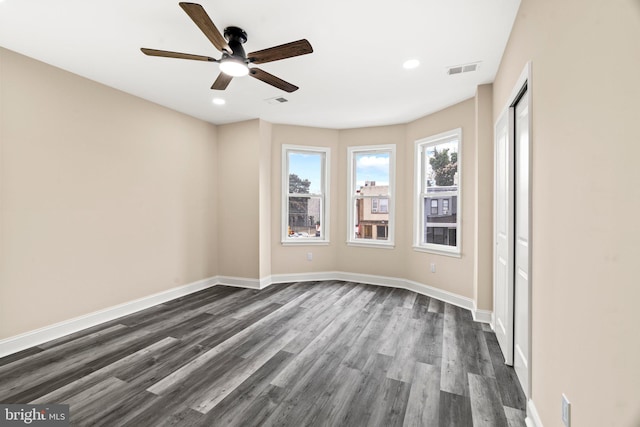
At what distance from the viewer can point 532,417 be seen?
166 cm

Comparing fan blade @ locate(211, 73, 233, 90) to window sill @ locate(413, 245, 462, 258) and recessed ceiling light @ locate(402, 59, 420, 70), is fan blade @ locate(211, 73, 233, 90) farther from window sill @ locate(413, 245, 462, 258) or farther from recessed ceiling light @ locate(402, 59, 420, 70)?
window sill @ locate(413, 245, 462, 258)

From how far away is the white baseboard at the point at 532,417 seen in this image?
1.59 metres

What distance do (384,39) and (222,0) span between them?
1299 mm

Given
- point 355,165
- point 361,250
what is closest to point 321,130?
point 355,165

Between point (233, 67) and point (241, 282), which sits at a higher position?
point (233, 67)

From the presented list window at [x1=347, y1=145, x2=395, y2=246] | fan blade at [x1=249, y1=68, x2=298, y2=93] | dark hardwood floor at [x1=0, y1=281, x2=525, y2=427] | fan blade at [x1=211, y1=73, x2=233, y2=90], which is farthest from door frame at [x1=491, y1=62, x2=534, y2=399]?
fan blade at [x1=211, y1=73, x2=233, y2=90]

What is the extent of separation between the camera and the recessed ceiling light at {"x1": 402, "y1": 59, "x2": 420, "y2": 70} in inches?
107

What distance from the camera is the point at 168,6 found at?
203cm

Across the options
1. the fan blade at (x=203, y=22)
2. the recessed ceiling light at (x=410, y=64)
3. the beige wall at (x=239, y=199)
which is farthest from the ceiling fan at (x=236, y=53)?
the beige wall at (x=239, y=199)

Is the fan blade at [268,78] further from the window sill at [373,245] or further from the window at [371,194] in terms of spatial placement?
the window sill at [373,245]

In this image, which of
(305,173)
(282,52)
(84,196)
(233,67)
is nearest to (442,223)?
(305,173)

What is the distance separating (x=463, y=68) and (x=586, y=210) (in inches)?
91.7

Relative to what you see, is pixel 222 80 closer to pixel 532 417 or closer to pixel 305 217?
pixel 305 217

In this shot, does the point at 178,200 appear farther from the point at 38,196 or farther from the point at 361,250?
the point at 361,250
